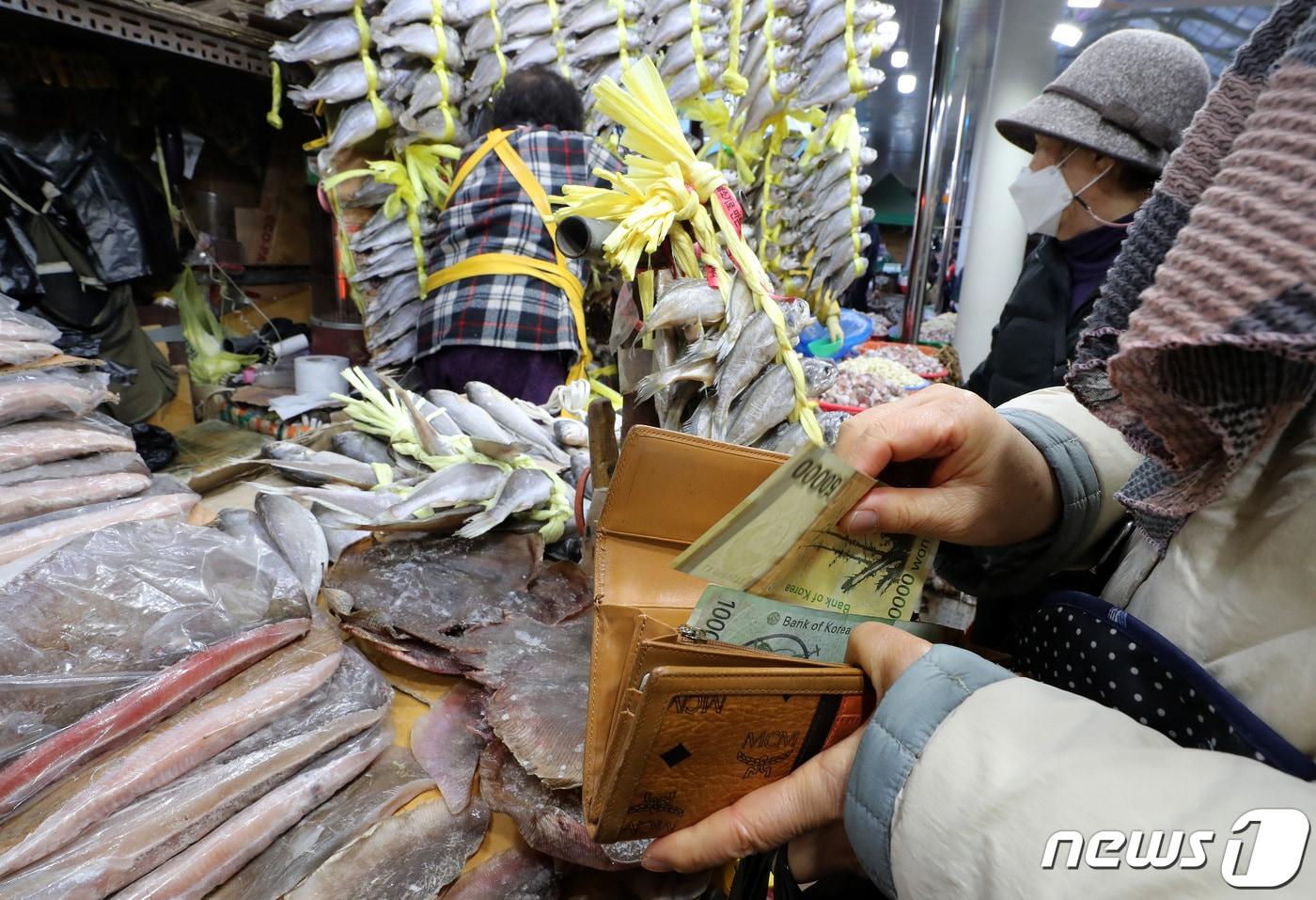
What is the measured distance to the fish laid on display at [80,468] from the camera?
143 centimetres

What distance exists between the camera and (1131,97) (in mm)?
1767

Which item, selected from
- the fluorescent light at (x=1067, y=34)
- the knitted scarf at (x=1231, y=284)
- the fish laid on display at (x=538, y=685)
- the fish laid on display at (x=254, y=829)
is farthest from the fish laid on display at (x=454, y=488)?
the fluorescent light at (x=1067, y=34)

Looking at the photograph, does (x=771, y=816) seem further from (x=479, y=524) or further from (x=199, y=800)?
(x=479, y=524)

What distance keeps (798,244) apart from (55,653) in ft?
8.45

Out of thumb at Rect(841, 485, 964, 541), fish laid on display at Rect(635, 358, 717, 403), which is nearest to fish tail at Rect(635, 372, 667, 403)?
fish laid on display at Rect(635, 358, 717, 403)

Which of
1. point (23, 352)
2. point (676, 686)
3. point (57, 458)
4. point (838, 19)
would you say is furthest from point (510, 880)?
point (838, 19)

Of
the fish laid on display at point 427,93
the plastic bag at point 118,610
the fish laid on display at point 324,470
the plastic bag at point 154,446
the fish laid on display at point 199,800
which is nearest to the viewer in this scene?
the fish laid on display at point 199,800

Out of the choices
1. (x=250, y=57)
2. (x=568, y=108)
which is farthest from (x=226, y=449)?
(x=568, y=108)

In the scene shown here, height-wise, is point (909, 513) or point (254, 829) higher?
point (909, 513)

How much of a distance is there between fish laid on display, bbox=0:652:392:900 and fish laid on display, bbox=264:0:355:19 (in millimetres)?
2462

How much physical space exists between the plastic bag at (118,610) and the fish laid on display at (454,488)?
29 centimetres

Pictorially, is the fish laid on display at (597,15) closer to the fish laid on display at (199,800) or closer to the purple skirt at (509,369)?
the purple skirt at (509,369)

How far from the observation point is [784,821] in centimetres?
59

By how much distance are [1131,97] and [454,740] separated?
7.03 feet
